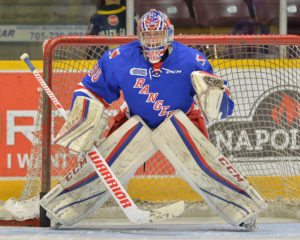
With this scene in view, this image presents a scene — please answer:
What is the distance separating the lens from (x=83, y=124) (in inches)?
135

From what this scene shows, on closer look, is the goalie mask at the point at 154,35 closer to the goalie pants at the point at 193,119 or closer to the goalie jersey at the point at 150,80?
the goalie jersey at the point at 150,80

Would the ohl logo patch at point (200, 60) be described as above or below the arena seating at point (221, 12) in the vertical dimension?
below

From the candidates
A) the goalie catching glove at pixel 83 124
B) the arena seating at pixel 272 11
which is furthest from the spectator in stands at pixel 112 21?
the goalie catching glove at pixel 83 124

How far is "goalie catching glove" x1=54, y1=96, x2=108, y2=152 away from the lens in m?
3.40

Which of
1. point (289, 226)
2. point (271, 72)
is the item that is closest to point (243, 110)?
point (271, 72)

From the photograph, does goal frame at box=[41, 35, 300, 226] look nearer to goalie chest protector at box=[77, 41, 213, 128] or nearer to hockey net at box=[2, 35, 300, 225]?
hockey net at box=[2, 35, 300, 225]

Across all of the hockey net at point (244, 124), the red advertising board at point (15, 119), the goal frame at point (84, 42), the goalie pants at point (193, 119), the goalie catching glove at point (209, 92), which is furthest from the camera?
the red advertising board at point (15, 119)

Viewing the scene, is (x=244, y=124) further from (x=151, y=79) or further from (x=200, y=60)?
(x=151, y=79)

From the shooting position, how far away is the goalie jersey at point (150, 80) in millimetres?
3434

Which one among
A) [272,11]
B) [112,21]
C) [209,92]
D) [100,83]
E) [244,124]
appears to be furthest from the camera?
[272,11]

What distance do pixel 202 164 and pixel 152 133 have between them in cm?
27

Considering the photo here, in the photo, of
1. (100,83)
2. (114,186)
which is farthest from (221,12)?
(114,186)

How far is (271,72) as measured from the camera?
435 centimetres

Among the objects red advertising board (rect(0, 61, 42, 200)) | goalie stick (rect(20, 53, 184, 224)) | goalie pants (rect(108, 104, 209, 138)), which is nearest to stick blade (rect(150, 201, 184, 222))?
goalie stick (rect(20, 53, 184, 224))
